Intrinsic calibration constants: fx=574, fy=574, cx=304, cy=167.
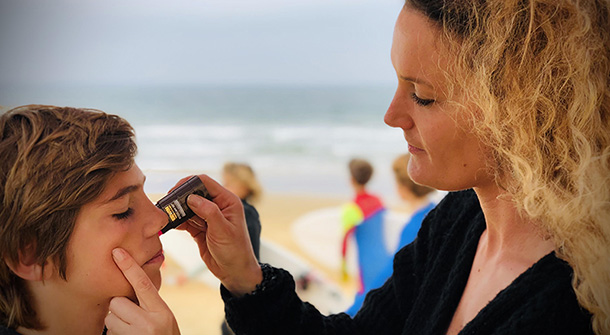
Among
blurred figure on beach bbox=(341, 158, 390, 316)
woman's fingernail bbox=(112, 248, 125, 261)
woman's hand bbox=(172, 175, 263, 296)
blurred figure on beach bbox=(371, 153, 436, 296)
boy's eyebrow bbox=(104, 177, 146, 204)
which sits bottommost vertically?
blurred figure on beach bbox=(341, 158, 390, 316)

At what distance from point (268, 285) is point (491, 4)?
721 millimetres

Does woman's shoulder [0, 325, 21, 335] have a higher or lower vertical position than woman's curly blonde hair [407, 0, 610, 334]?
lower

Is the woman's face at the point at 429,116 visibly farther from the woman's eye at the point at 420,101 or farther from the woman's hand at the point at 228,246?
the woman's hand at the point at 228,246

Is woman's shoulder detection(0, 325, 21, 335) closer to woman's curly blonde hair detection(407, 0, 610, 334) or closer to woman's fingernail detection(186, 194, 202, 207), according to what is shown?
woman's fingernail detection(186, 194, 202, 207)

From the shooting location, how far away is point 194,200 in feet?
3.96

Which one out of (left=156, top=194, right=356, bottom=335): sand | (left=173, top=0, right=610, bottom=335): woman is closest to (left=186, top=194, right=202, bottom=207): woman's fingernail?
(left=173, top=0, right=610, bottom=335): woman

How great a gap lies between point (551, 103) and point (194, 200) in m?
0.71

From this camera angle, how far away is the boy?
1.06 metres

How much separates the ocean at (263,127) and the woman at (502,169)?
8409mm

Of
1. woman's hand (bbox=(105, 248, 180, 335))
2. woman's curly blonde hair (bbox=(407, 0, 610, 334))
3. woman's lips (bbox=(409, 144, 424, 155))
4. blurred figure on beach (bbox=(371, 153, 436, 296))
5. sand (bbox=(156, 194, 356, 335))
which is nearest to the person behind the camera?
woman's curly blonde hair (bbox=(407, 0, 610, 334))

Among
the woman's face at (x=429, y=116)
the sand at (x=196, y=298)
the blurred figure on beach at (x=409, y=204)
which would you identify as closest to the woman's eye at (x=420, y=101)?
the woman's face at (x=429, y=116)

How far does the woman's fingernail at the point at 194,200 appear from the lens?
121cm

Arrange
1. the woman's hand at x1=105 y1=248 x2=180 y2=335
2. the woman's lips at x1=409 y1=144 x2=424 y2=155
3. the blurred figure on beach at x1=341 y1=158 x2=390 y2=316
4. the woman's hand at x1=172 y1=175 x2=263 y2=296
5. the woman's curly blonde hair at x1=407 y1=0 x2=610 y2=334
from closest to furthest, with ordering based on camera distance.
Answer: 1. the woman's curly blonde hair at x1=407 y1=0 x2=610 y2=334
2. the woman's hand at x1=105 y1=248 x2=180 y2=335
3. the woman's lips at x1=409 y1=144 x2=424 y2=155
4. the woman's hand at x1=172 y1=175 x2=263 y2=296
5. the blurred figure on beach at x1=341 y1=158 x2=390 y2=316

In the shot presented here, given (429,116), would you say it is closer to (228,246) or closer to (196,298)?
(228,246)
